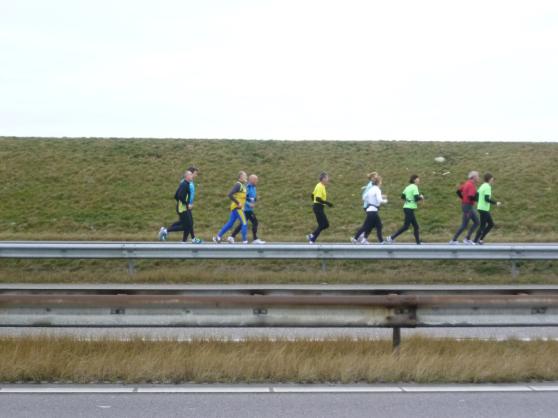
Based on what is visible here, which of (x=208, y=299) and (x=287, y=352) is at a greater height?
(x=208, y=299)

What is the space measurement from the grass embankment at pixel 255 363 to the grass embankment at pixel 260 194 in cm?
697

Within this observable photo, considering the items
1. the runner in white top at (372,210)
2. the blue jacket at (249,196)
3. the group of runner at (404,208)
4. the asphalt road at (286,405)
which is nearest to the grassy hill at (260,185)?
the group of runner at (404,208)

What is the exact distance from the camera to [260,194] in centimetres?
2672

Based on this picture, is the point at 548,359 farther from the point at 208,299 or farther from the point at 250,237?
the point at 250,237

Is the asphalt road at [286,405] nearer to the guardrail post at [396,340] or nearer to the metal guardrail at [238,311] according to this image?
the metal guardrail at [238,311]

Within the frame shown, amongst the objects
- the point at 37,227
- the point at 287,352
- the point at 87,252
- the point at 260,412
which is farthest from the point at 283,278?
the point at 37,227

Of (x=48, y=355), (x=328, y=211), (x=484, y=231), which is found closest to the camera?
(x=48, y=355)

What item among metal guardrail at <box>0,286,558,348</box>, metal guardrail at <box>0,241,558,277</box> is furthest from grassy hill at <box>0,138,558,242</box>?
metal guardrail at <box>0,286,558,348</box>

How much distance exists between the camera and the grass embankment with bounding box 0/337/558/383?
6527mm

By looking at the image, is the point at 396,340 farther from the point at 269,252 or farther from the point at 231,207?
the point at 231,207

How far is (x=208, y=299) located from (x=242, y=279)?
24.5ft

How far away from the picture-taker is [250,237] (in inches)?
808

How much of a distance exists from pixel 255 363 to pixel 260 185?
21714 mm

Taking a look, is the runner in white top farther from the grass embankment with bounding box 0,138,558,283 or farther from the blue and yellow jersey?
the blue and yellow jersey
